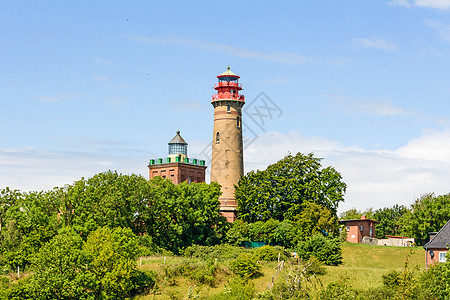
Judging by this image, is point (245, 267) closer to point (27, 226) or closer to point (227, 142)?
point (27, 226)

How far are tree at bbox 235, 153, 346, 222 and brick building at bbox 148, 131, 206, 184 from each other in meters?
11.3

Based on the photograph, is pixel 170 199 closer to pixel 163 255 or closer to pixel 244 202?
pixel 163 255

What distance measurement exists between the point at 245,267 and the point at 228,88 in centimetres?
2995

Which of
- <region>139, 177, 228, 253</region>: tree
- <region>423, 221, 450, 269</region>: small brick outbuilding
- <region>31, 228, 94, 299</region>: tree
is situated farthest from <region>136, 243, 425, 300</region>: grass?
<region>139, 177, 228, 253</region>: tree

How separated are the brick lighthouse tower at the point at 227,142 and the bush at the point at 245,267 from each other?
72.5ft

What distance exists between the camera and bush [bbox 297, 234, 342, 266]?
55.6 meters

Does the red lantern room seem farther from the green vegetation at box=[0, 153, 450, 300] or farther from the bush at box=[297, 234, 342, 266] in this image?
the bush at box=[297, 234, 342, 266]

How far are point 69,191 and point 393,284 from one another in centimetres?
2793

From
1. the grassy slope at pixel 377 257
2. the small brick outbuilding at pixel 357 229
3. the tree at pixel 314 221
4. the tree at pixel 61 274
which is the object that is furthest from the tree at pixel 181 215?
the small brick outbuilding at pixel 357 229

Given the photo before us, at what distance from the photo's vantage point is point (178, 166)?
7838 cm

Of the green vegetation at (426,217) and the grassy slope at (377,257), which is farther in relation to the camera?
the green vegetation at (426,217)

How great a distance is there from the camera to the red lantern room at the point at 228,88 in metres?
73.3

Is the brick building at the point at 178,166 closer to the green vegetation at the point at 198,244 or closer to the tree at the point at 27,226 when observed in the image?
the green vegetation at the point at 198,244

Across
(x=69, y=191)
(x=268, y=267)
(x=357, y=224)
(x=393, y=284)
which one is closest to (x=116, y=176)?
(x=69, y=191)
